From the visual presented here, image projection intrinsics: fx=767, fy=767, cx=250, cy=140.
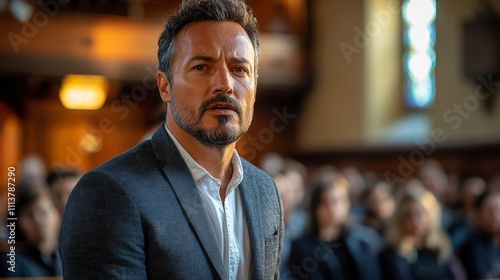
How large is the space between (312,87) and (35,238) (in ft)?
32.5

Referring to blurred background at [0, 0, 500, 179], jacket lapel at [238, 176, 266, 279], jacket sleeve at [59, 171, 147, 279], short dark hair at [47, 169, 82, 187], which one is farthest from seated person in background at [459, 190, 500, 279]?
jacket sleeve at [59, 171, 147, 279]

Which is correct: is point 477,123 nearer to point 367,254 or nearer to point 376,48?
point 376,48

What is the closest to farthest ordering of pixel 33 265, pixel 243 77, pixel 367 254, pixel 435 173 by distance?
pixel 243 77 < pixel 33 265 < pixel 367 254 < pixel 435 173

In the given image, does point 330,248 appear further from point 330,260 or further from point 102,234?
point 102,234

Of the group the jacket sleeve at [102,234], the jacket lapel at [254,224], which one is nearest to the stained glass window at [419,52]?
the jacket lapel at [254,224]

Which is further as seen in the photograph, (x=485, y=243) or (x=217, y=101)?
(x=485, y=243)

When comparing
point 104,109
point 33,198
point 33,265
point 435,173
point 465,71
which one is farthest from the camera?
point 104,109

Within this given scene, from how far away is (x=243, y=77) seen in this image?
63.1 inches

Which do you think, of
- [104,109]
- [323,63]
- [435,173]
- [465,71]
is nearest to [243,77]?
[435,173]

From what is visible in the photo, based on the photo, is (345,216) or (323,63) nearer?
(345,216)

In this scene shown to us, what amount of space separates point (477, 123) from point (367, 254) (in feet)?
19.8

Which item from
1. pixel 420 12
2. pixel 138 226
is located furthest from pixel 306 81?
pixel 138 226

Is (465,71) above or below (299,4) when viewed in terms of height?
below

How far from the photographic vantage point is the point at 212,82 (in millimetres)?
1557
